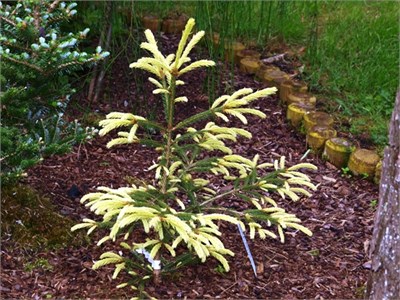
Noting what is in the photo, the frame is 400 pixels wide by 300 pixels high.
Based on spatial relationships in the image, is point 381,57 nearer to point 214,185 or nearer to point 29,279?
point 214,185

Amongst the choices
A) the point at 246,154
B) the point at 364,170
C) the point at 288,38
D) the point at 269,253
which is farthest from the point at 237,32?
the point at 269,253

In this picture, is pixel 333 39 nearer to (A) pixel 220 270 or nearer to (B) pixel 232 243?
(B) pixel 232 243

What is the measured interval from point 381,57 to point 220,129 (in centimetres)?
238

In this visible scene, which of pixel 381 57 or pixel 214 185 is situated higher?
pixel 381 57

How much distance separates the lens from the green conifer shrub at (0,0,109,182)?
281 cm

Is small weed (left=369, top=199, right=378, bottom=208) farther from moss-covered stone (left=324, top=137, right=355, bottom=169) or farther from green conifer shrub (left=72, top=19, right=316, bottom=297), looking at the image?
green conifer shrub (left=72, top=19, right=316, bottom=297)

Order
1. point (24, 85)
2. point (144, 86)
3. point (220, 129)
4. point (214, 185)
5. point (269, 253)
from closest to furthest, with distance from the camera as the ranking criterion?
point (220, 129) < point (24, 85) < point (269, 253) < point (214, 185) < point (144, 86)

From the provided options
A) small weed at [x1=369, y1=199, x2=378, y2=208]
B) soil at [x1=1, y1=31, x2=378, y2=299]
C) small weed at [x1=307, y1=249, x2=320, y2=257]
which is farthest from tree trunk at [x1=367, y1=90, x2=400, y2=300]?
small weed at [x1=369, y1=199, x2=378, y2=208]

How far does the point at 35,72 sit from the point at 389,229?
57.9 inches

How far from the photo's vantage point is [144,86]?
4.47 meters

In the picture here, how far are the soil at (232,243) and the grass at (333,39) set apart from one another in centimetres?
39

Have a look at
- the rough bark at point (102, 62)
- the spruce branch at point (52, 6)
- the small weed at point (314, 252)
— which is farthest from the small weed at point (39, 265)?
the rough bark at point (102, 62)

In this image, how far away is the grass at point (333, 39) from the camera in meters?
4.38

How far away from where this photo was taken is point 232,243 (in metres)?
3.21
